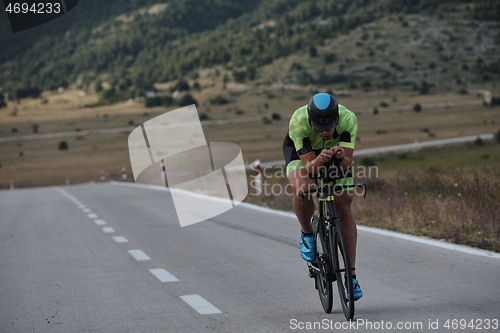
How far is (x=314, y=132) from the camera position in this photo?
243 inches

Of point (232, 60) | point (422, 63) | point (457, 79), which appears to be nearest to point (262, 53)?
point (232, 60)

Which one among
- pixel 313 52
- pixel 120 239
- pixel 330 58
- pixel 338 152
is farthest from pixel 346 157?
pixel 313 52

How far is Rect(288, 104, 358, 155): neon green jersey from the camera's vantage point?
5980mm

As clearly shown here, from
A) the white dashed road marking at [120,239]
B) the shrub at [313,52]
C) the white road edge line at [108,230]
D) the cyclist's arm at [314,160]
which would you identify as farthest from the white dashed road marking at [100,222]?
the shrub at [313,52]

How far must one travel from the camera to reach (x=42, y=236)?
1417 cm

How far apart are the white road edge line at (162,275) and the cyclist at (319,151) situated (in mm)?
2516

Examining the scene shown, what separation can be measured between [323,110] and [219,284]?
3.04 metres

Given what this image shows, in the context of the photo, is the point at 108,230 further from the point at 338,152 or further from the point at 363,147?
the point at 363,147

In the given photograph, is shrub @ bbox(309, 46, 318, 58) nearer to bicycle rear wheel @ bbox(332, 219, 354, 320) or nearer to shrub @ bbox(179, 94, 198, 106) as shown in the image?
shrub @ bbox(179, 94, 198, 106)

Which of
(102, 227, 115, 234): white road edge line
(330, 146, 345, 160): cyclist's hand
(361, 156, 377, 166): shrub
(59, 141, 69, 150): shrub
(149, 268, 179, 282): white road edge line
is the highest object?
(330, 146, 345, 160): cyclist's hand

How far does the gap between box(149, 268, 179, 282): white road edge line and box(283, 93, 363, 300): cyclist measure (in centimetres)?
252

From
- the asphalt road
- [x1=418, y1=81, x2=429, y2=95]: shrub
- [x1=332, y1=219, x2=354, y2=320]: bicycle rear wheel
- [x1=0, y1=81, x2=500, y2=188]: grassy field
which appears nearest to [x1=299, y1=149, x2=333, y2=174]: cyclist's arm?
[x1=332, y1=219, x2=354, y2=320]: bicycle rear wheel

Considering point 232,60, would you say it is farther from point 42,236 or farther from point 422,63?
point 42,236

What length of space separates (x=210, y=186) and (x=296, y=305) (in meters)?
18.3
